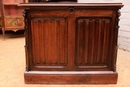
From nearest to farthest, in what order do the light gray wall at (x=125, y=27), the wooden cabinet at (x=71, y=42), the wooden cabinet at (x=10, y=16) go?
the wooden cabinet at (x=71, y=42)
the light gray wall at (x=125, y=27)
the wooden cabinet at (x=10, y=16)

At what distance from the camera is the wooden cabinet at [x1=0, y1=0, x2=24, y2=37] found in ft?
10.4

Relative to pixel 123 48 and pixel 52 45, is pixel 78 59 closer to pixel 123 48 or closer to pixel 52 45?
pixel 52 45

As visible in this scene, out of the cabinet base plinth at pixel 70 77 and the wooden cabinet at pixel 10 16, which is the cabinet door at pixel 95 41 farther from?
the wooden cabinet at pixel 10 16

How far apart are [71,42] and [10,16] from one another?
2.10m

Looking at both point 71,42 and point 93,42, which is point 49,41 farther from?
point 93,42

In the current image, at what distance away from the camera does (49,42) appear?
59.3 inches

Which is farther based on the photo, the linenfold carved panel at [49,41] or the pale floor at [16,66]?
the pale floor at [16,66]

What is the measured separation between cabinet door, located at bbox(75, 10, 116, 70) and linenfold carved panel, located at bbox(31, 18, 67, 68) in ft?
0.43

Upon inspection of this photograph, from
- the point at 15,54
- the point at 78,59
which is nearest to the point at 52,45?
the point at 78,59

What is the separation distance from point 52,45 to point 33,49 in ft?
0.59

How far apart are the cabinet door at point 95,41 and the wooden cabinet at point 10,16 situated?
2.09 metres

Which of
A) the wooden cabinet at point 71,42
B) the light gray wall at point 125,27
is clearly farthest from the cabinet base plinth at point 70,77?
the light gray wall at point 125,27

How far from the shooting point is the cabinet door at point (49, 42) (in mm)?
1455

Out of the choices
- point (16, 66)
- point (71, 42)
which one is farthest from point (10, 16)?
point (71, 42)
